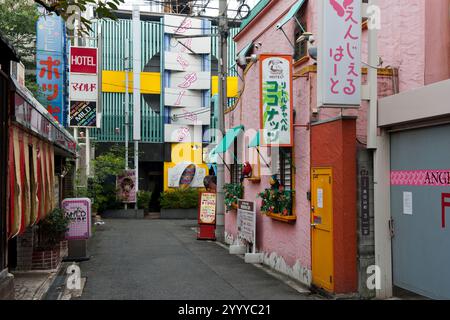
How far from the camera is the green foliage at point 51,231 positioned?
35.1 ft

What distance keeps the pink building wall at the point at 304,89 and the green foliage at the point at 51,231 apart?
4.56m

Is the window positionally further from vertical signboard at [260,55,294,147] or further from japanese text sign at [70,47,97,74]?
japanese text sign at [70,47,97,74]

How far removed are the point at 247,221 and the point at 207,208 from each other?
4.75 metres

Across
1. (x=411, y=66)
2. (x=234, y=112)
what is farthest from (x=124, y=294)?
(x=234, y=112)

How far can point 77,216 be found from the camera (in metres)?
12.0

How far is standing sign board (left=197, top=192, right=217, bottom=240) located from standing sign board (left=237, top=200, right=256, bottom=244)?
12.2ft

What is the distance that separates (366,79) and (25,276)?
24.2 ft

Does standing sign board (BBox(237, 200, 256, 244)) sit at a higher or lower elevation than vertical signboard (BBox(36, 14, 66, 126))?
lower

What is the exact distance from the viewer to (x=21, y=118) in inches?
267

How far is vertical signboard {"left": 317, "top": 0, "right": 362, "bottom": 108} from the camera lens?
728 centimetres

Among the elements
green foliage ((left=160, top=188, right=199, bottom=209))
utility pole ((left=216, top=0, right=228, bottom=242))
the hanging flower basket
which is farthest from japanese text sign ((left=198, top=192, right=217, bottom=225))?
green foliage ((left=160, top=188, right=199, bottom=209))

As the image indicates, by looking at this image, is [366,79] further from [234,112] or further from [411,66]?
[234,112]

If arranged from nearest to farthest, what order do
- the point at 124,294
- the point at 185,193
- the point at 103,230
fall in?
the point at 124,294 → the point at 103,230 → the point at 185,193

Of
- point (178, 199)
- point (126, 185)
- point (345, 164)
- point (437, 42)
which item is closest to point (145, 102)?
point (126, 185)
